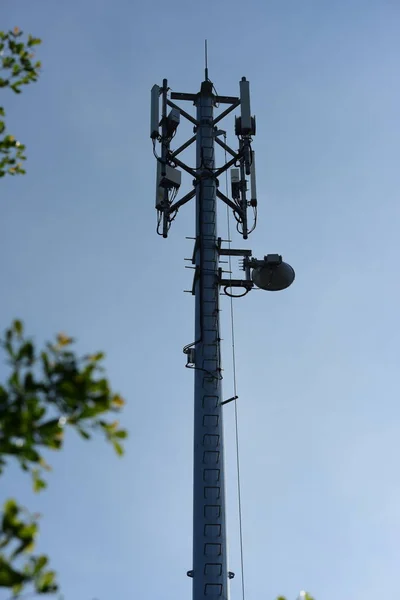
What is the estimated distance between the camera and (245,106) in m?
21.9

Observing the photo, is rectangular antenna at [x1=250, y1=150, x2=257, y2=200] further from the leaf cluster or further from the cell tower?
the leaf cluster

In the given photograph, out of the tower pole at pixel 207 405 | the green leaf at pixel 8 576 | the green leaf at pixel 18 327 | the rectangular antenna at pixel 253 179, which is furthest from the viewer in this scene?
the rectangular antenna at pixel 253 179

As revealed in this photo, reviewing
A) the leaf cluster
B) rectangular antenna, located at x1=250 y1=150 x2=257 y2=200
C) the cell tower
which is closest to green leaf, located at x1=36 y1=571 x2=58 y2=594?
the leaf cluster

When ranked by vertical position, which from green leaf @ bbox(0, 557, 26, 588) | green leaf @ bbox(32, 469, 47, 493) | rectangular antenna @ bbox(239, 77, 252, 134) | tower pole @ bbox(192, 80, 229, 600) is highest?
rectangular antenna @ bbox(239, 77, 252, 134)

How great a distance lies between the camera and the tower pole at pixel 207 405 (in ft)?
50.6

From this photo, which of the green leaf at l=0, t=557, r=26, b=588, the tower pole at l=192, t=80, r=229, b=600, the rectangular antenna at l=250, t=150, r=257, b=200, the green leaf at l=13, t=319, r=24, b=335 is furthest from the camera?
the rectangular antenna at l=250, t=150, r=257, b=200

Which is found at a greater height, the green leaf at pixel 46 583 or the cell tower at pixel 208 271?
the cell tower at pixel 208 271

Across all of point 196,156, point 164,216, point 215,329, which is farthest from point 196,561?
point 196,156

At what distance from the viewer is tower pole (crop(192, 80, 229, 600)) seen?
15.4 meters

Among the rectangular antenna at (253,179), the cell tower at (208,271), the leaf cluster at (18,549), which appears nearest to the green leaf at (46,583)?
the leaf cluster at (18,549)

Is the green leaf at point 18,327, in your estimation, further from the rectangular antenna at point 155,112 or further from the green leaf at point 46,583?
the rectangular antenna at point 155,112

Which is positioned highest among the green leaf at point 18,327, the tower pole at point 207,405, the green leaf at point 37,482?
the tower pole at point 207,405

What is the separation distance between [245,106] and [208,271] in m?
5.58

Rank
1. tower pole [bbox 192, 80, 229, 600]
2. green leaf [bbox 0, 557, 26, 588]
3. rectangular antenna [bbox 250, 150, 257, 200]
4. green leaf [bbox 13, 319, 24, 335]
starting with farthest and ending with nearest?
rectangular antenna [bbox 250, 150, 257, 200]
tower pole [bbox 192, 80, 229, 600]
green leaf [bbox 13, 319, 24, 335]
green leaf [bbox 0, 557, 26, 588]
